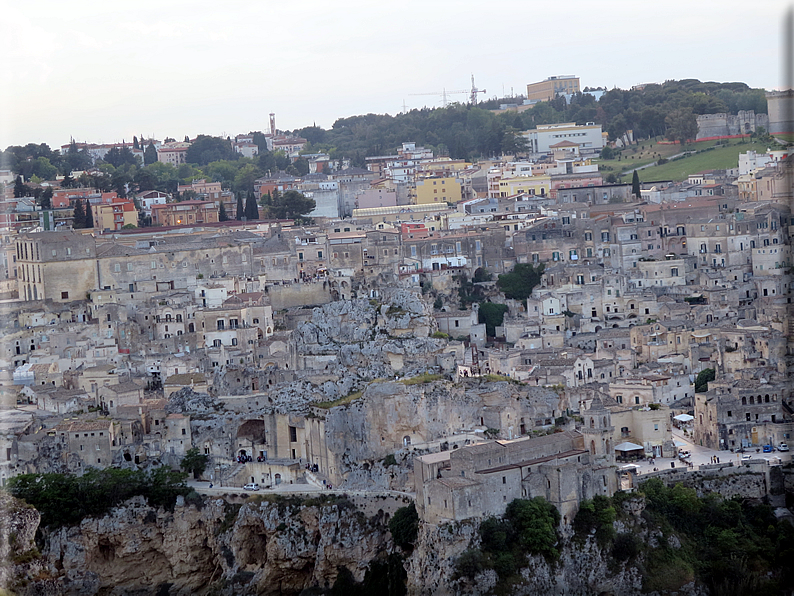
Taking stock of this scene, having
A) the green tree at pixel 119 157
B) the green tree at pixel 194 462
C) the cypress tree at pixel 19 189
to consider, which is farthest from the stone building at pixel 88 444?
the green tree at pixel 119 157

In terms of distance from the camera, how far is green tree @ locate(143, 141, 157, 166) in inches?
2397

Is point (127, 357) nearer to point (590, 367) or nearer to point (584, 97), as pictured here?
point (590, 367)

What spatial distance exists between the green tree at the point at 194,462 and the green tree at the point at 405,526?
4225 mm

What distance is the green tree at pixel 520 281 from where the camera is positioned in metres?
34.0

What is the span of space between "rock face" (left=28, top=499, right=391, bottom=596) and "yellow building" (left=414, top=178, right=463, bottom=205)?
22264 millimetres

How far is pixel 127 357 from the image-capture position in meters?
29.1

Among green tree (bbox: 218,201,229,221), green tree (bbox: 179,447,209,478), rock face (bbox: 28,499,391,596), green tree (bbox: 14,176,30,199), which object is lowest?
rock face (bbox: 28,499,391,596)

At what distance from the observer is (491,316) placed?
108 ft

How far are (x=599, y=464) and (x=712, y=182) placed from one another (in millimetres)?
19799

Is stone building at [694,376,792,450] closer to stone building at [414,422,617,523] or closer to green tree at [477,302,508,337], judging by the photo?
stone building at [414,422,617,523]

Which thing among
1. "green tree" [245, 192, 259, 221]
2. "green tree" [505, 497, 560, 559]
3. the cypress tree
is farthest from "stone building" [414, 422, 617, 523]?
the cypress tree

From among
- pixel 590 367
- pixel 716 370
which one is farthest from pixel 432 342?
pixel 716 370

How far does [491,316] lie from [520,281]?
66.2 inches

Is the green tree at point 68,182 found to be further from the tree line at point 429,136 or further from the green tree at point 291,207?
the green tree at point 291,207
